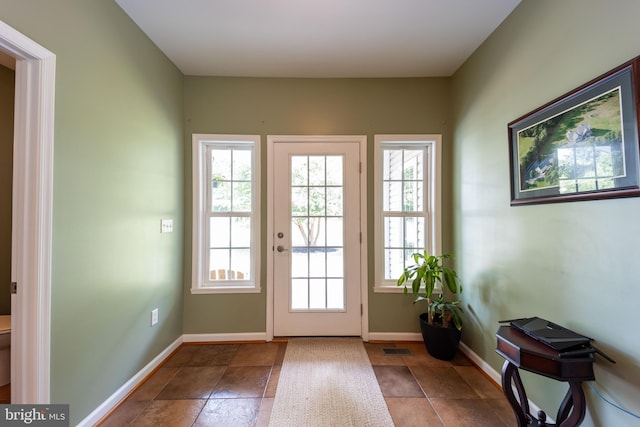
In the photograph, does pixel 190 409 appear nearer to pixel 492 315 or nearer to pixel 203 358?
pixel 203 358

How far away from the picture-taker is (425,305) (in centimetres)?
266

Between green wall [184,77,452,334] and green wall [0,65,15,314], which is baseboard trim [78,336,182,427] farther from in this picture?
green wall [0,65,15,314]

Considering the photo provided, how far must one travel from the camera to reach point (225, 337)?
261cm

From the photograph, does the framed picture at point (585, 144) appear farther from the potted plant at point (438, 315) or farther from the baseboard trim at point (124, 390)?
the baseboard trim at point (124, 390)

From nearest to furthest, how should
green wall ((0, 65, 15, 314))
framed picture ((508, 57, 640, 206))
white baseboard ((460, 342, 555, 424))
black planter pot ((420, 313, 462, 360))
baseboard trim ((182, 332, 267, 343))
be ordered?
framed picture ((508, 57, 640, 206))
white baseboard ((460, 342, 555, 424))
green wall ((0, 65, 15, 314))
black planter pot ((420, 313, 462, 360))
baseboard trim ((182, 332, 267, 343))

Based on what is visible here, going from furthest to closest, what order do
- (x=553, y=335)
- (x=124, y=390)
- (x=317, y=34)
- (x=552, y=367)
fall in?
(x=317, y=34)
(x=124, y=390)
(x=553, y=335)
(x=552, y=367)

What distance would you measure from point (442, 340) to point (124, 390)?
249 cm

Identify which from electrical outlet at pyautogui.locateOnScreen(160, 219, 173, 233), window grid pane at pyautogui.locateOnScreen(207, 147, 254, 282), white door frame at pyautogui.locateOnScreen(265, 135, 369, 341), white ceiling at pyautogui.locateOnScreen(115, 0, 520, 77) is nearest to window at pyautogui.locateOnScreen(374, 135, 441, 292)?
white door frame at pyautogui.locateOnScreen(265, 135, 369, 341)

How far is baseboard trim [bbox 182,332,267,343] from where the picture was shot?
2.60 meters

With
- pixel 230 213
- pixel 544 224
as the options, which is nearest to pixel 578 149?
pixel 544 224

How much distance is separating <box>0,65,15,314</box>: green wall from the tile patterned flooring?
1.39 m

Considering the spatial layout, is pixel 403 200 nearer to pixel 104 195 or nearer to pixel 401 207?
pixel 401 207

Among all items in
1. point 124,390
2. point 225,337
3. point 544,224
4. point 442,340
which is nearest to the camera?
point 544,224

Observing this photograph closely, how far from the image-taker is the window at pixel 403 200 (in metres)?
2.67
